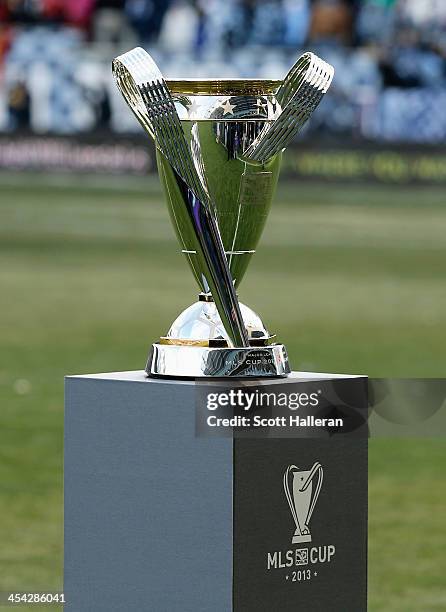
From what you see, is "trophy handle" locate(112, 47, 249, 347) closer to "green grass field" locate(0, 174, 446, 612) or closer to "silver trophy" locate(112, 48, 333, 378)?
"silver trophy" locate(112, 48, 333, 378)

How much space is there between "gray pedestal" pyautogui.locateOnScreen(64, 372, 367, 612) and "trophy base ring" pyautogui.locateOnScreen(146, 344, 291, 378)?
59mm

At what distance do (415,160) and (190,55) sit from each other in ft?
14.7

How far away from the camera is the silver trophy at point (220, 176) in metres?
3.20

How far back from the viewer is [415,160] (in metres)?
24.8

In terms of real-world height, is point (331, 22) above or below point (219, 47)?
above

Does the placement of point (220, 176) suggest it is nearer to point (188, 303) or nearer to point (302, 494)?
point (302, 494)

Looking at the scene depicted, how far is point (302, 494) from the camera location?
124 inches

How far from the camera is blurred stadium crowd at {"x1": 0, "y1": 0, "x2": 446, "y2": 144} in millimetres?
26562

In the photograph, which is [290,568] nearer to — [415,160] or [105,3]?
[415,160]

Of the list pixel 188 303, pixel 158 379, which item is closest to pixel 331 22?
pixel 188 303

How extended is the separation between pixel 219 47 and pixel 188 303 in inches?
578

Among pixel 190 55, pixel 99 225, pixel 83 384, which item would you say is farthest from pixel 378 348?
pixel 190 55

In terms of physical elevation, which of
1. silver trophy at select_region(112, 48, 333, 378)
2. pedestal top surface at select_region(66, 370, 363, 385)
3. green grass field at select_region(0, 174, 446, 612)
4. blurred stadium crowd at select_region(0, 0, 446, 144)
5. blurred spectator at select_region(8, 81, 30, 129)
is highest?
blurred stadium crowd at select_region(0, 0, 446, 144)

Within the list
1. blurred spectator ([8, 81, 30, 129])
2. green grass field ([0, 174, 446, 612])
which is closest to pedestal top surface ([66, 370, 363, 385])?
green grass field ([0, 174, 446, 612])
